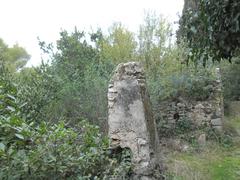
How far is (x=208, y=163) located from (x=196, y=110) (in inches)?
137

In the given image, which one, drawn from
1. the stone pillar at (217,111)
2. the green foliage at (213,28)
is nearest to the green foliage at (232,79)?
the stone pillar at (217,111)

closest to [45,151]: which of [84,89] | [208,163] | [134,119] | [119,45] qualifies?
[134,119]

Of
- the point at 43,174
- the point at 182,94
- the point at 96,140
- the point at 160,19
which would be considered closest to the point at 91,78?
the point at 182,94

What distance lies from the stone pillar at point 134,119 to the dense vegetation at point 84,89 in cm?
22

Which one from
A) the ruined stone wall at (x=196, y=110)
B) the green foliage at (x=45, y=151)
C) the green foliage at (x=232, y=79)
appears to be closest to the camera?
the green foliage at (x=45, y=151)

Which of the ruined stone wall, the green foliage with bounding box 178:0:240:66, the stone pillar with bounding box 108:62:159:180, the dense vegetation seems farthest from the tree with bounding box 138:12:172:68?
the green foliage with bounding box 178:0:240:66

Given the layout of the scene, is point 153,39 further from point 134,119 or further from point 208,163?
point 134,119

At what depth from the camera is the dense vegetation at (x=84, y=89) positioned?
4035 mm

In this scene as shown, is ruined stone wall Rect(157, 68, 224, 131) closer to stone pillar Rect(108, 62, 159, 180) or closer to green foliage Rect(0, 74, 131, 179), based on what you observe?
stone pillar Rect(108, 62, 159, 180)

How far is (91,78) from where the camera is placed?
12.0 metres

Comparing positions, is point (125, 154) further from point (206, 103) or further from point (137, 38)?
point (137, 38)

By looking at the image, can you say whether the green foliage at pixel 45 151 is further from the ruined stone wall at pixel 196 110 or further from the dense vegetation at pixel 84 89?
the ruined stone wall at pixel 196 110

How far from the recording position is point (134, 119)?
6.61 m

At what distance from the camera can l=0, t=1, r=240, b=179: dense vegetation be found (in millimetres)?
4035
